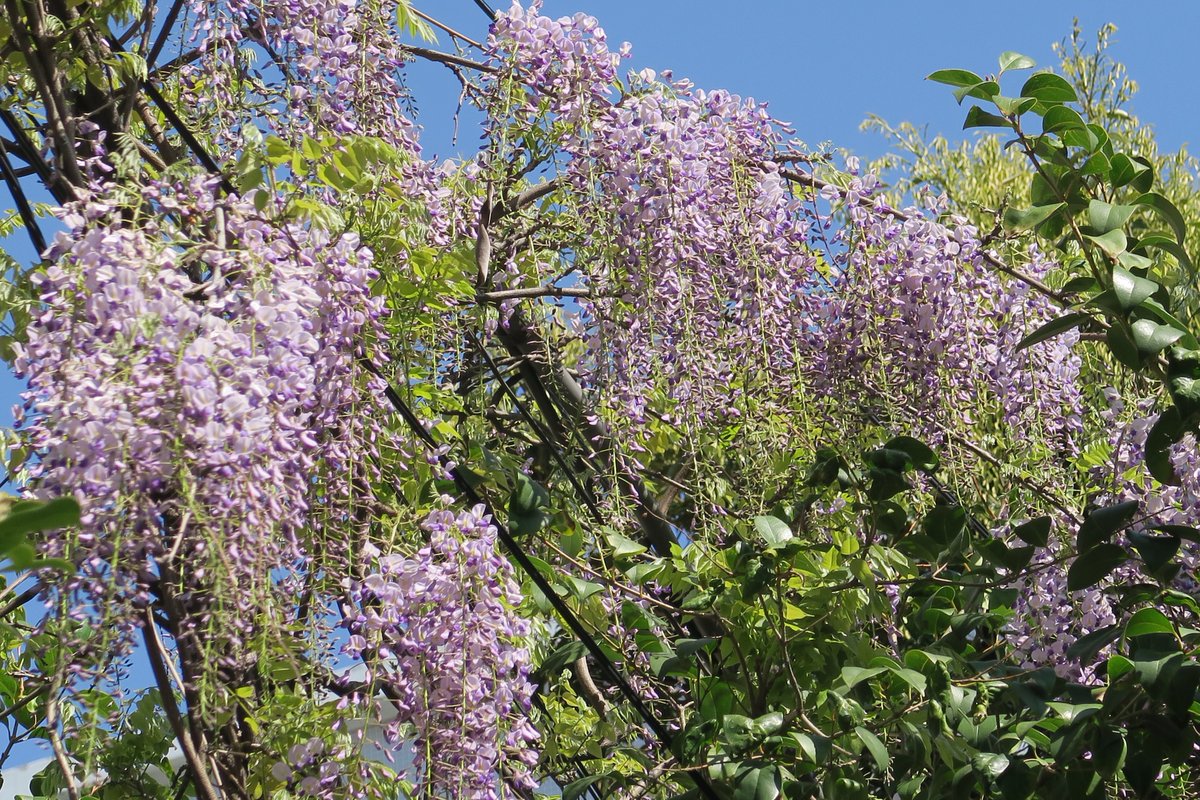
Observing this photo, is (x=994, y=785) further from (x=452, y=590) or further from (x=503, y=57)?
(x=503, y=57)

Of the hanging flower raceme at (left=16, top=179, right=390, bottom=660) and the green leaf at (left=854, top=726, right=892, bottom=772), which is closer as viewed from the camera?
the hanging flower raceme at (left=16, top=179, right=390, bottom=660)

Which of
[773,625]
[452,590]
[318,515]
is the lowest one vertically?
[773,625]

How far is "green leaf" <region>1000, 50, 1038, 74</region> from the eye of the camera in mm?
2090

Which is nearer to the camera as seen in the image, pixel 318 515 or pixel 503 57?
pixel 318 515

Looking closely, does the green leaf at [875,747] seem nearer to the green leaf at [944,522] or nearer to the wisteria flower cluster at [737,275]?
the green leaf at [944,522]

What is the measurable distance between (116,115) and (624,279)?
1.04m

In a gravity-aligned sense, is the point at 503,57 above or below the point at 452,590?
above

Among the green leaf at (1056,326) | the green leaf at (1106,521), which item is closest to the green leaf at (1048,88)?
the green leaf at (1056,326)

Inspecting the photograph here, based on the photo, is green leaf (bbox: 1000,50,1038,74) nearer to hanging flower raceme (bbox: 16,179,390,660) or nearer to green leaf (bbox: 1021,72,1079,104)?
green leaf (bbox: 1021,72,1079,104)

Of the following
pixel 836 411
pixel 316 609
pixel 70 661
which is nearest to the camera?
pixel 70 661

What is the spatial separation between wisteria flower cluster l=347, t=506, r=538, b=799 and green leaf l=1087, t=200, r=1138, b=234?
3.53 feet

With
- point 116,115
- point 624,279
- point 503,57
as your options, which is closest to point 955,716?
point 624,279

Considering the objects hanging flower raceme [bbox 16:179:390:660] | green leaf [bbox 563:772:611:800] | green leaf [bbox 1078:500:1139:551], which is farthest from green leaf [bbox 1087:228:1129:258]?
green leaf [bbox 563:772:611:800]

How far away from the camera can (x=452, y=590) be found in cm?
219
